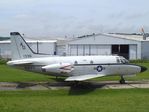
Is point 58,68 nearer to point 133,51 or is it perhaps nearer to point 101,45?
point 133,51

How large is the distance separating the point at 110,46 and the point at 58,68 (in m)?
54.2

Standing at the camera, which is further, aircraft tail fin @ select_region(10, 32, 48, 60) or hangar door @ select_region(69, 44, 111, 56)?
hangar door @ select_region(69, 44, 111, 56)

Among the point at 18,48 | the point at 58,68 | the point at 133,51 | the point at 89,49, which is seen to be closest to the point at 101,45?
the point at 89,49

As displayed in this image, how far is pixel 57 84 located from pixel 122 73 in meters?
5.44

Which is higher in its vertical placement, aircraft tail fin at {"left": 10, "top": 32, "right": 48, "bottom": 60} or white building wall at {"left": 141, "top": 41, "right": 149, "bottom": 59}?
aircraft tail fin at {"left": 10, "top": 32, "right": 48, "bottom": 60}

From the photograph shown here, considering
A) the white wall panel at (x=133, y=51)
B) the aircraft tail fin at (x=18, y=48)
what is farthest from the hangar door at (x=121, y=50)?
the aircraft tail fin at (x=18, y=48)

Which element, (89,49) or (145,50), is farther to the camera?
(89,49)

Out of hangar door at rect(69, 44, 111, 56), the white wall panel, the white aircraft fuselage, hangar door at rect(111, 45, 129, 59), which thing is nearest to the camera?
the white aircraft fuselage

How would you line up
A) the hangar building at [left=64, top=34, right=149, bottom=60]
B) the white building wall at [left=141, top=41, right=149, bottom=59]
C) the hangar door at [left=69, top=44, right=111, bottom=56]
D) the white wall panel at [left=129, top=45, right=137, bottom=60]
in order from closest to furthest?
the white building wall at [left=141, top=41, right=149, bottom=59], the hangar building at [left=64, top=34, right=149, bottom=60], the white wall panel at [left=129, top=45, right=137, bottom=60], the hangar door at [left=69, top=44, right=111, bottom=56]

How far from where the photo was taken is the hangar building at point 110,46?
81.0 metres

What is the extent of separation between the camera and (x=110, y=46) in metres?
83.6

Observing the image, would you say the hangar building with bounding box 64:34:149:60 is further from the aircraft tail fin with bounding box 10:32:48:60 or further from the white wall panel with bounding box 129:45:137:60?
the aircraft tail fin with bounding box 10:32:48:60

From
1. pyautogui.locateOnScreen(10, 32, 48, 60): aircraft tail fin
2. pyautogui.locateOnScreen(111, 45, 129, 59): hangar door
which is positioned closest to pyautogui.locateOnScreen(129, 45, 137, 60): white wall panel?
pyautogui.locateOnScreen(111, 45, 129, 59): hangar door

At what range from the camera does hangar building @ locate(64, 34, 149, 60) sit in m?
81.0
